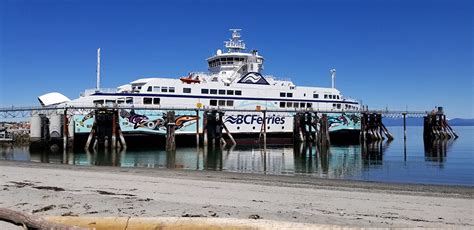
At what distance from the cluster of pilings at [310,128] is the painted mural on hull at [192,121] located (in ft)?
6.51

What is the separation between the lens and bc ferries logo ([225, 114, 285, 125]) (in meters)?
44.7

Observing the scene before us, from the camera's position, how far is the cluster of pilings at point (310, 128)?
44312 mm

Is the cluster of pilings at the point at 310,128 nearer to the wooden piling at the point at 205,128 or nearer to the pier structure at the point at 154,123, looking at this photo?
the pier structure at the point at 154,123

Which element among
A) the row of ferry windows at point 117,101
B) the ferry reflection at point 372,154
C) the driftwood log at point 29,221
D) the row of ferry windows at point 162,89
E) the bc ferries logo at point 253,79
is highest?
the bc ferries logo at point 253,79

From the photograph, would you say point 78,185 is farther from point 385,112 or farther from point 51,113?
point 385,112

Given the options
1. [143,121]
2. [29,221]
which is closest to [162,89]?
[143,121]

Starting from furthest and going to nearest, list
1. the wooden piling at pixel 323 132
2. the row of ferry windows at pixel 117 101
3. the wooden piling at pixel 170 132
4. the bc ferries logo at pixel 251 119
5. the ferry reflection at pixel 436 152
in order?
the bc ferries logo at pixel 251 119 → the wooden piling at pixel 323 132 → the row of ferry windows at pixel 117 101 → the wooden piling at pixel 170 132 → the ferry reflection at pixel 436 152

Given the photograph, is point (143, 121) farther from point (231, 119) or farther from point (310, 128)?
point (310, 128)

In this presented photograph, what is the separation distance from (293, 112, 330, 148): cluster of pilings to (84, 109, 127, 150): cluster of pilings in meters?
18.8

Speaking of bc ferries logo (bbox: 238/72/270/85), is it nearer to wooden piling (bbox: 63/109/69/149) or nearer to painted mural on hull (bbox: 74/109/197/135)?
painted mural on hull (bbox: 74/109/197/135)

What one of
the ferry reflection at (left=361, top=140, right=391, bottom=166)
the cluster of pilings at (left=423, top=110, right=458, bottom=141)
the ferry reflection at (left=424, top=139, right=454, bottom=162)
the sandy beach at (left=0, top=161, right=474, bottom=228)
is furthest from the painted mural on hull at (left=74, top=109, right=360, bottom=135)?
the sandy beach at (left=0, top=161, right=474, bottom=228)

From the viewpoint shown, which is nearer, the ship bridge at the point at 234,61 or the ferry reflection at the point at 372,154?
the ferry reflection at the point at 372,154

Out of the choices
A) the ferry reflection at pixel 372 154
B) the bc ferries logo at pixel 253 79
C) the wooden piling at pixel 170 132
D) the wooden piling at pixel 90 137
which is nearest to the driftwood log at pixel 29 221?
the ferry reflection at pixel 372 154

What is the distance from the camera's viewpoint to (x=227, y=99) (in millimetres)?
43812
